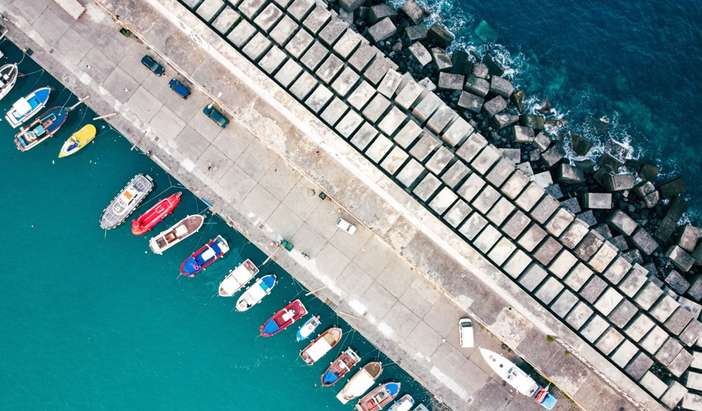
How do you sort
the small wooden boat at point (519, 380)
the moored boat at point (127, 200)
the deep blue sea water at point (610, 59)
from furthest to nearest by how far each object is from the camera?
the deep blue sea water at point (610, 59)
the moored boat at point (127, 200)
the small wooden boat at point (519, 380)

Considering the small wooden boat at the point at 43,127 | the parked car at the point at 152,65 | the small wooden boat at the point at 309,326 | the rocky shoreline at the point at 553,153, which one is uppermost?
the rocky shoreline at the point at 553,153

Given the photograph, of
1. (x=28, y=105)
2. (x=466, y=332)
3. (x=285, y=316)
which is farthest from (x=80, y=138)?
(x=466, y=332)

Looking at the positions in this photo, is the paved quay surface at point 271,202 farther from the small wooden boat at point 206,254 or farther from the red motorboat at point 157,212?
the small wooden boat at point 206,254

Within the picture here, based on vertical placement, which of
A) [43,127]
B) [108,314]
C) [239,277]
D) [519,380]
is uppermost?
[519,380]

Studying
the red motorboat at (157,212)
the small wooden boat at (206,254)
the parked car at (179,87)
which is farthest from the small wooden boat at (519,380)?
the parked car at (179,87)

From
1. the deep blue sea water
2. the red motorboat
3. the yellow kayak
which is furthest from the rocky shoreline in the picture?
the yellow kayak

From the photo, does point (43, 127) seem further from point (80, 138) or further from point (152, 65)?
point (152, 65)
